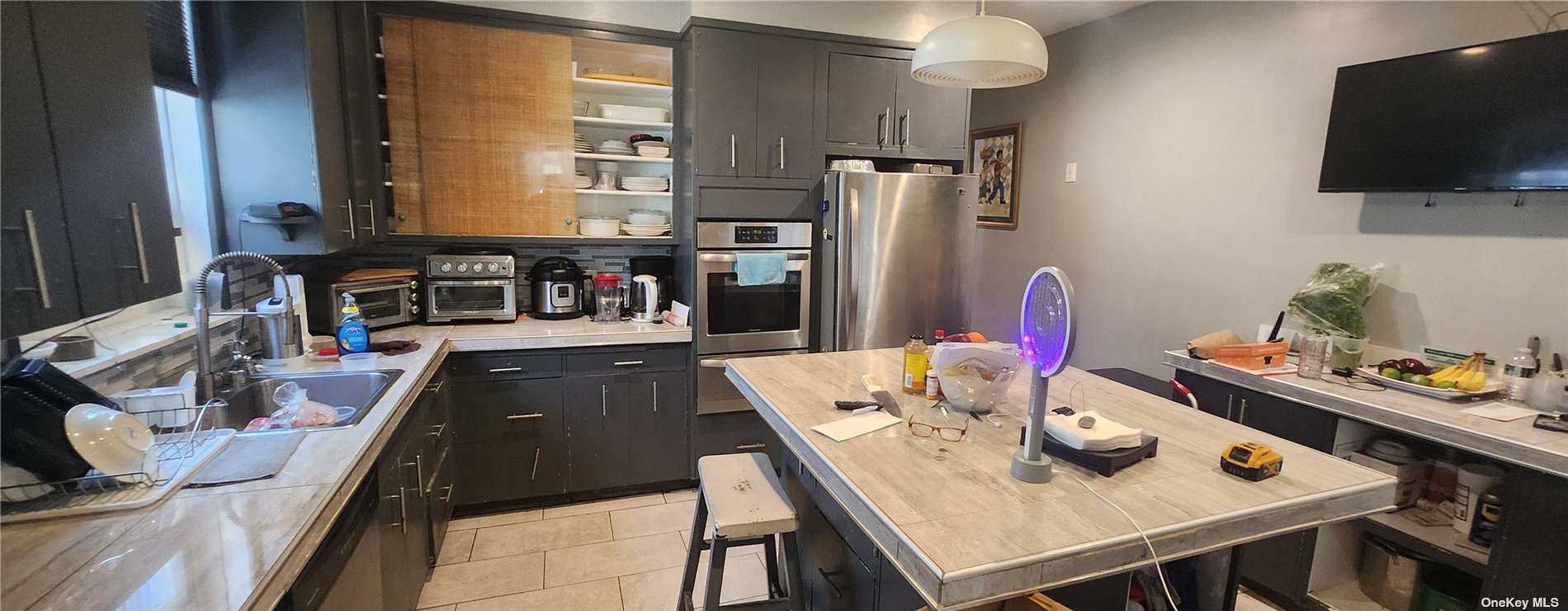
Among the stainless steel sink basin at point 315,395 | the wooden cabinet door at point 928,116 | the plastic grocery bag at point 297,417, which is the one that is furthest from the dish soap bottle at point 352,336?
the wooden cabinet door at point 928,116

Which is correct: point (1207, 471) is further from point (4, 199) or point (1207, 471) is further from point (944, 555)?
point (4, 199)

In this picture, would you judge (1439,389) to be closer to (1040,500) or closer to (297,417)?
(1040,500)

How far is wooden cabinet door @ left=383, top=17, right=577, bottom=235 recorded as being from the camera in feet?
9.17

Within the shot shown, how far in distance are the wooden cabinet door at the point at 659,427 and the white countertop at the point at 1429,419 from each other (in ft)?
7.57

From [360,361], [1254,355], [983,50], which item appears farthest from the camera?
[1254,355]

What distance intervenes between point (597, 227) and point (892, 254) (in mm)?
1462

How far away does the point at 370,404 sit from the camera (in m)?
1.80

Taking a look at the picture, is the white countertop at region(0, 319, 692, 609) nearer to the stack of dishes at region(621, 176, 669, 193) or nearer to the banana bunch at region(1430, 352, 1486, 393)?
the stack of dishes at region(621, 176, 669, 193)

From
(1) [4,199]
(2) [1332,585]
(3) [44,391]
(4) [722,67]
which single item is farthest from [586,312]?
(2) [1332,585]

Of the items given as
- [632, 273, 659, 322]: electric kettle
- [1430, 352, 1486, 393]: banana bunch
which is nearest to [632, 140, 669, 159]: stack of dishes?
[632, 273, 659, 322]: electric kettle

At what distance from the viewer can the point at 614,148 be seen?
319 cm

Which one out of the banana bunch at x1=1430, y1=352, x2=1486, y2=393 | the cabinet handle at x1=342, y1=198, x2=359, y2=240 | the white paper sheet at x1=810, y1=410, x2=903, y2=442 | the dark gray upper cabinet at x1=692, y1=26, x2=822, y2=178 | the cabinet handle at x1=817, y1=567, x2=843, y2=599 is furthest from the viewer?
the dark gray upper cabinet at x1=692, y1=26, x2=822, y2=178

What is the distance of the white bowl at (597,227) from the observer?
10.3 ft

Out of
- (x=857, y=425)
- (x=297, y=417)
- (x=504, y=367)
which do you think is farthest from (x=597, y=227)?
(x=857, y=425)
